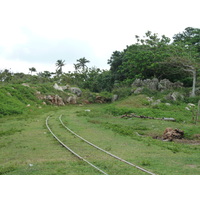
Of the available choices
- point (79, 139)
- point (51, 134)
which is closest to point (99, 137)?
point (79, 139)

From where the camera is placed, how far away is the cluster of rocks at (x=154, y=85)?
114 ft

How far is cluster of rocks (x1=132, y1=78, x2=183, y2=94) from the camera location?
3469 cm

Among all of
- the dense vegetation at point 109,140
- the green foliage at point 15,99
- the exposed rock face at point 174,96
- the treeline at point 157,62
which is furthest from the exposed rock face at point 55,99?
the exposed rock face at point 174,96

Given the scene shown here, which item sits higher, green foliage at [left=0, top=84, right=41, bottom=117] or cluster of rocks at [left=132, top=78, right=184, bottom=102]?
cluster of rocks at [left=132, top=78, right=184, bottom=102]

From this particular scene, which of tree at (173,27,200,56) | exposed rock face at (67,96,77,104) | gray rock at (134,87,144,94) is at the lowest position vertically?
→ exposed rock face at (67,96,77,104)

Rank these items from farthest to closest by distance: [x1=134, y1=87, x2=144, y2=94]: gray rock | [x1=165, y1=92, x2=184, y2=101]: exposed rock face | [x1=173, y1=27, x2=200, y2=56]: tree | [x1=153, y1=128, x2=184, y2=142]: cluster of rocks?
[x1=173, y1=27, x2=200, y2=56]: tree → [x1=134, y1=87, x2=144, y2=94]: gray rock → [x1=165, y1=92, x2=184, y2=101]: exposed rock face → [x1=153, y1=128, x2=184, y2=142]: cluster of rocks

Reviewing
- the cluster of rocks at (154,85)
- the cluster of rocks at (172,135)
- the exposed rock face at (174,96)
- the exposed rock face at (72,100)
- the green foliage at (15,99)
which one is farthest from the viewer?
the exposed rock face at (72,100)

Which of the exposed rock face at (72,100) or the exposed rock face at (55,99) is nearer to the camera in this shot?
the exposed rock face at (55,99)

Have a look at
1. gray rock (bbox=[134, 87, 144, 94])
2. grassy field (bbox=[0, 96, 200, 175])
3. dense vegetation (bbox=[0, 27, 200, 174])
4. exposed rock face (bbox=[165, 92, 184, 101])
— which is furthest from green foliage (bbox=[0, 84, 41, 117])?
exposed rock face (bbox=[165, 92, 184, 101])

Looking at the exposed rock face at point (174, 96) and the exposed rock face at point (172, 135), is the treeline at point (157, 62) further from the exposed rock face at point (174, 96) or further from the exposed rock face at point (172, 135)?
the exposed rock face at point (172, 135)

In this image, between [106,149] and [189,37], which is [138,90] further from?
[106,149]

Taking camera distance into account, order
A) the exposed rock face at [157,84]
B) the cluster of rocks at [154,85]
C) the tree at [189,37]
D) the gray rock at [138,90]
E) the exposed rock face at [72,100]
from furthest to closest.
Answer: the tree at [189,37], the exposed rock face at [72,100], the exposed rock face at [157,84], the cluster of rocks at [154,85], the gray rock at [138,90]

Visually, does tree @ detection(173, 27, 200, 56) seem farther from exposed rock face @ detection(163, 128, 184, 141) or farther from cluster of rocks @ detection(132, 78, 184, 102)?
exposed rock face @ detection(163, 128, 184, 141)

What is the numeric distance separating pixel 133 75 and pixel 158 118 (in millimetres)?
23072
